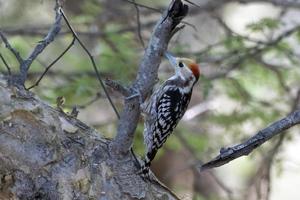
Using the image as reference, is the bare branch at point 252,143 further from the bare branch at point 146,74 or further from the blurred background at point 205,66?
the blurred background at point 205,66

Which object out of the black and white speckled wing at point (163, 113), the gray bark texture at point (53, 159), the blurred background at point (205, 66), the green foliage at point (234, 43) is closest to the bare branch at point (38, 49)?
the gray bark texture at point (53, 159)

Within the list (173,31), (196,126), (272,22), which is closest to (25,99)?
(173,31)

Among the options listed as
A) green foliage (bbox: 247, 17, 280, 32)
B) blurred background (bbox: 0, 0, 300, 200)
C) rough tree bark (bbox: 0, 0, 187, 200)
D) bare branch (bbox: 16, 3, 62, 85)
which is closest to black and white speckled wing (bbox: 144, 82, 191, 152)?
blurred background (bbox: 0, 0, 300, 200)

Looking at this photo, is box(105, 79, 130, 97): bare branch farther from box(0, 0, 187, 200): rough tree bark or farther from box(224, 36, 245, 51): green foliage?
box(224, 36, 245, 51): green foliage

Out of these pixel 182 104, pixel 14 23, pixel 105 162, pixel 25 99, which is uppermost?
pixel 25 99

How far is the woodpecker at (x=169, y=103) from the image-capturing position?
17.2ft

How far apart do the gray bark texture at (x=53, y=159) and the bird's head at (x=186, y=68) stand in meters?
1.43

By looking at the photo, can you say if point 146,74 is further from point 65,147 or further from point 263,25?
point 263,25

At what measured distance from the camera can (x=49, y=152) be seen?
3994 millimetres

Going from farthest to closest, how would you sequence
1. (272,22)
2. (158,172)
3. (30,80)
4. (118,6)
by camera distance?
(158,172) < (118,6) < (30,80) < (272,22)

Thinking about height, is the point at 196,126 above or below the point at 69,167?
below

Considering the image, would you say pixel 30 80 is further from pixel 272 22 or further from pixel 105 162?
pixel 105 162

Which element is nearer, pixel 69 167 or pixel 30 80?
pixel 69 167

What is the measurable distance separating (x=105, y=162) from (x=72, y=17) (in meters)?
4.35
